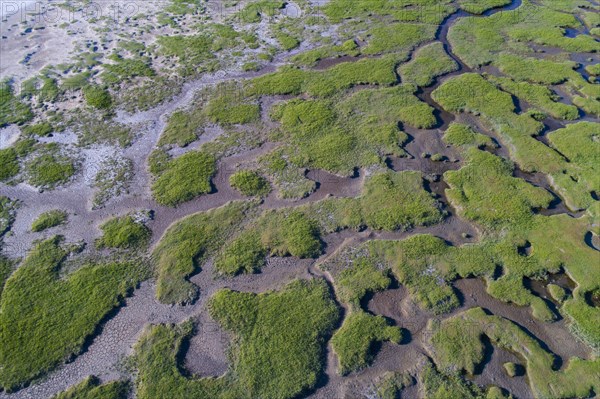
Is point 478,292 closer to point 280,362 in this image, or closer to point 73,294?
point 280,362

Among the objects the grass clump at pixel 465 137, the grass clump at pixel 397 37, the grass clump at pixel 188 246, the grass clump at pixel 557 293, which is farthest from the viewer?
the grass clump at pixel 397 37

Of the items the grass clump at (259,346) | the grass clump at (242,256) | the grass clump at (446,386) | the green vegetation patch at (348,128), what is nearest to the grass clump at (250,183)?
the green vegetation patch at (348,128)

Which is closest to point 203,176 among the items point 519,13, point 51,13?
point 51,13

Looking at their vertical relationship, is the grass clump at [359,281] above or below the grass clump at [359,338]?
above

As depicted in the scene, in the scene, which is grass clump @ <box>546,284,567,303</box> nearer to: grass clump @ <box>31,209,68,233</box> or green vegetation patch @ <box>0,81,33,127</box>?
grass clump @ <box>31,209,68,233</box>

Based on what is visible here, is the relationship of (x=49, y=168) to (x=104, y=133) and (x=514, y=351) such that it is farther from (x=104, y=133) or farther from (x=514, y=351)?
(x=514, y=351)

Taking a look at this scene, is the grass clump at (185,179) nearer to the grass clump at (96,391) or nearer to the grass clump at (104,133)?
the grass clump at (104,133)

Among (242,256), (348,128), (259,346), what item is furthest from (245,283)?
(348,128)

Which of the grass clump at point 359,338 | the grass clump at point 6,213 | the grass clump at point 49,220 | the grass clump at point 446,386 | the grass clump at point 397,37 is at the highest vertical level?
the grass clump at point 397,37
